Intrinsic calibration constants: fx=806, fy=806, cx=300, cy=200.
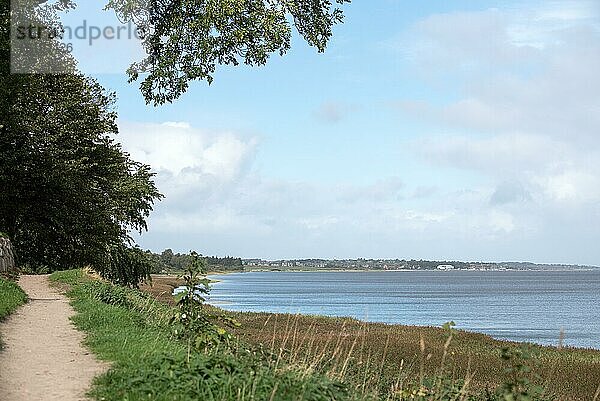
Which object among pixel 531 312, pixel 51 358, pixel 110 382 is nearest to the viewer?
pixel 110 382

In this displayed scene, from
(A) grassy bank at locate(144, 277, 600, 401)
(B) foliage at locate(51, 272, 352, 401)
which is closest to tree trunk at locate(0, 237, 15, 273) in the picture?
(A) grassy bank at locate(144, 277, 600, 401)

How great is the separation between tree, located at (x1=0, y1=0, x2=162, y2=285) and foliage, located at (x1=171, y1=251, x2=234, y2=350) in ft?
65.5

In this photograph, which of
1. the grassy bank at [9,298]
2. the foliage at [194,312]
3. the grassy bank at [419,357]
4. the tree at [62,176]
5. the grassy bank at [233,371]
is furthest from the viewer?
the tree at [62,176]

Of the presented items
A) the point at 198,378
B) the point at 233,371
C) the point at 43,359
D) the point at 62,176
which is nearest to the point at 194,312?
the point at 43,359

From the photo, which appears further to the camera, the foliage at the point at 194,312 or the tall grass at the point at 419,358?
the tall grass at the point at 419,358

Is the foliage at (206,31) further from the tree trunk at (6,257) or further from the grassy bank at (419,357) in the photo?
the tree trunk at (6,257)

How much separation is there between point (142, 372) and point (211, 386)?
0.93 m

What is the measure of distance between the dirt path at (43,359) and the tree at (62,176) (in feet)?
53.9

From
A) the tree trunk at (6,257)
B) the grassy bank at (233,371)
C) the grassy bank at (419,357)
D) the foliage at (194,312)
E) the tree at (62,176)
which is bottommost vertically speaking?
the grassy bank at (419,357)

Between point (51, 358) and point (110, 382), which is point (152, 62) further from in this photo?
point (110, 382)

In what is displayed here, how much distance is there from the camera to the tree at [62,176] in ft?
109

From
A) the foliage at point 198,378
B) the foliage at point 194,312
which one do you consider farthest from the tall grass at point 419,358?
the foliage at point 198,378

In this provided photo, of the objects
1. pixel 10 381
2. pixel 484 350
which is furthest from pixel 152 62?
pixel 484 350

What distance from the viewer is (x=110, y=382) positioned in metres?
8.88
